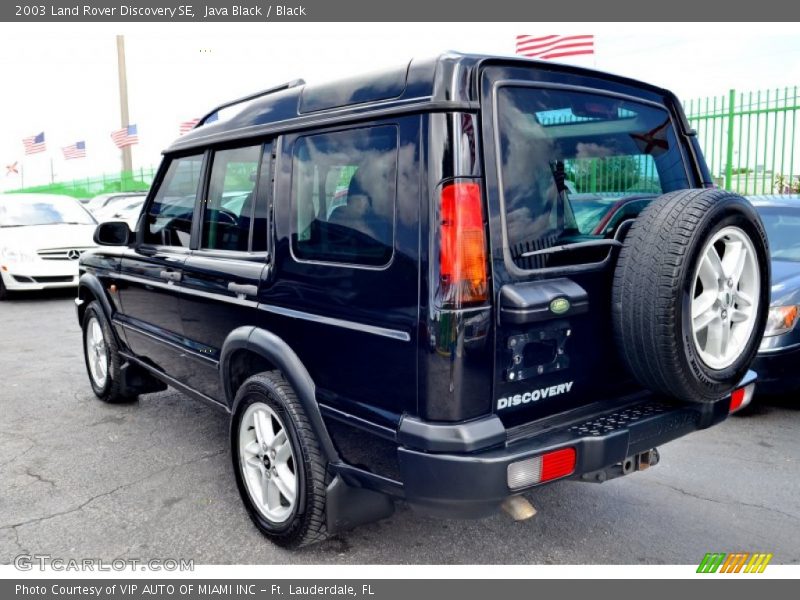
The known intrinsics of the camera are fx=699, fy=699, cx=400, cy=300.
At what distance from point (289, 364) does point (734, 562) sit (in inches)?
80.6

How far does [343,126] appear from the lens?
8.81ft

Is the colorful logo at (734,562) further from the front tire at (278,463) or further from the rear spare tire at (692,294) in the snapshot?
the front tire at (278,463)

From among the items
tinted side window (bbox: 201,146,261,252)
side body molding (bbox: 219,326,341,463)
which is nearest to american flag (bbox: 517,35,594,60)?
tinted side window (bbox: 201,146,261,252)

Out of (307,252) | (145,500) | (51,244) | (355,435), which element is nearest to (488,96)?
(307,252)

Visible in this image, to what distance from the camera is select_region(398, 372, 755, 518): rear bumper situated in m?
2.27

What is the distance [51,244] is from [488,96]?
9113 millimetres

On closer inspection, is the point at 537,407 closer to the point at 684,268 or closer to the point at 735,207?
the point at 684,268

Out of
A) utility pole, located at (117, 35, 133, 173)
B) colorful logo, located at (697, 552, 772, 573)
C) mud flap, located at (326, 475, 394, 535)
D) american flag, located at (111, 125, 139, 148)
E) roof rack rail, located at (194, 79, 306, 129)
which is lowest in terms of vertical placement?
colorful logo, located at (697, 552, 772, 573)

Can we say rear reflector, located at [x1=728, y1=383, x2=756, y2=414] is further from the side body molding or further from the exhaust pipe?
the side body molding

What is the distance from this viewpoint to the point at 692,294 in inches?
98.7

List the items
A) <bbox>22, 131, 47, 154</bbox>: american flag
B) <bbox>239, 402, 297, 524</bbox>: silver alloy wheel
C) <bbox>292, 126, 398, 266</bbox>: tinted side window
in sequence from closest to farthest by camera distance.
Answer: <bbox>292, 126, 398, 266</bbox>: tinted side window, <bbox>239, 402, 297, 524</bbox>: silver alloy wheel, <bbox>22, 131, 47, 154</bbox>: american flag

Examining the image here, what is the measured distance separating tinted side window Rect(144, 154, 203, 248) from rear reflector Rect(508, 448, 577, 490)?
2.32 m

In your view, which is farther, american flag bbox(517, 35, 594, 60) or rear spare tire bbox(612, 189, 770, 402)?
american flag bbox(517, 35, 594, 60)

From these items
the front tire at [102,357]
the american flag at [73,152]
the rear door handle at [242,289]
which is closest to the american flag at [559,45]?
the front tire at [102,357]
